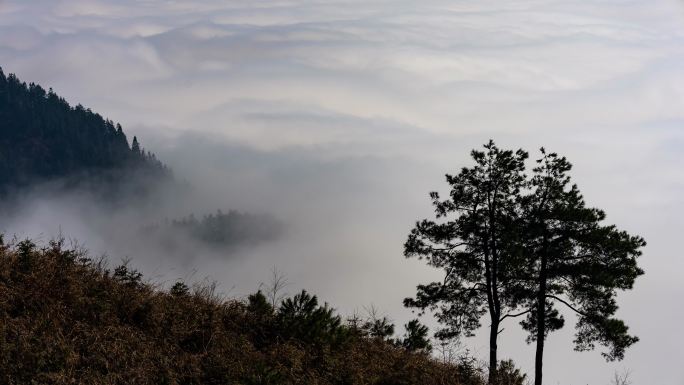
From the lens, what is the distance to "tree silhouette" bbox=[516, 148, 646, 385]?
88.3 ft

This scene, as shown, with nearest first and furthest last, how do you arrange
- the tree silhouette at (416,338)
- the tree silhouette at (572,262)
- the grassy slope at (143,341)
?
the grassy slope at (143,341), the tree silhouette at (416,338), the tree silhouette at (572,262)

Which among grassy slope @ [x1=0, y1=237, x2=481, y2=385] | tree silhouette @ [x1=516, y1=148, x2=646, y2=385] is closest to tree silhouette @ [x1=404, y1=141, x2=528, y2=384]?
tree silhouette @ [x1=516, y1=148, x2=646, y2=385]

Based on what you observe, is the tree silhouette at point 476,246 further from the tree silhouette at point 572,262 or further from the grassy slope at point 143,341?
the grassy slope at point 143,341

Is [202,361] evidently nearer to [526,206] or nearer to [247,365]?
[247,365]

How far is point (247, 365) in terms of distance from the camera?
9.62m

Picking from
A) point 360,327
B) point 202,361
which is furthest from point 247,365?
point 360,327

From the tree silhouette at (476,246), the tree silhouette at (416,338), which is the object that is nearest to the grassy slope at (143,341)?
the tree silhouette at (416,338)

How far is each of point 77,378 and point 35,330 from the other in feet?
4.42

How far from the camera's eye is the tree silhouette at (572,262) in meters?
26.9

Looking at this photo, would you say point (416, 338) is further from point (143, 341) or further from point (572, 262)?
point (572, 262)

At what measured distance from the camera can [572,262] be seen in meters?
27.7

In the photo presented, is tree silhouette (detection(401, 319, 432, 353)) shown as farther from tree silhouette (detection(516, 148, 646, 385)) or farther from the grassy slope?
tree silhouette (detection(516, 148, 646, 385))

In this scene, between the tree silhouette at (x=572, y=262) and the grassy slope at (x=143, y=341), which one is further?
the tree silhouette at (x=572, y=262)

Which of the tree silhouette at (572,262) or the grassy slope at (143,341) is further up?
the tree silhouette at (572,262)
